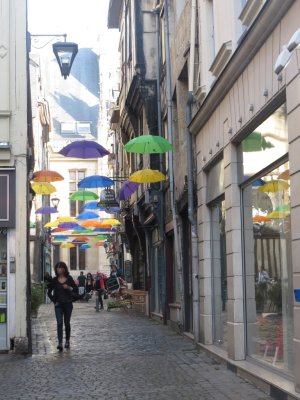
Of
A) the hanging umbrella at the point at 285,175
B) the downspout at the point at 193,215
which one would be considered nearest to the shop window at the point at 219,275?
the downspout at the point at 193,215

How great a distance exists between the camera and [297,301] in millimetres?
7508

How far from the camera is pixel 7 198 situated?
13109mm

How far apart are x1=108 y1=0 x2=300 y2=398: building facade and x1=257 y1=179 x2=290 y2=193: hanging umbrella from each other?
0.01 meters

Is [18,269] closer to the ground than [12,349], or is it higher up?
higher up

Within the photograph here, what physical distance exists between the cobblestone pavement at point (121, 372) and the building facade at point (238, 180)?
442mm

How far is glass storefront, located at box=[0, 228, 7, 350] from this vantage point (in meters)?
13.0

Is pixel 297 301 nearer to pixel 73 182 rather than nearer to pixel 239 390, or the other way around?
pixel 239 390

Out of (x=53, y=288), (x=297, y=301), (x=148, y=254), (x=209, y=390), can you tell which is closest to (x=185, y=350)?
(x=53, y=288)

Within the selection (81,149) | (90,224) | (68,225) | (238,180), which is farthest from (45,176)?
(68,225)

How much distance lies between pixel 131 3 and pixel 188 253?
10908 millimetres

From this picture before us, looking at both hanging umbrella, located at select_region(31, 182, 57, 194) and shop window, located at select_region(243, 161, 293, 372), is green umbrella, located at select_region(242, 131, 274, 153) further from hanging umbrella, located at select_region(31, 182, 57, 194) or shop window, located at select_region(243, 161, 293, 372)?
hanging umbrella, located at select_region(31, 182, 57, 194)

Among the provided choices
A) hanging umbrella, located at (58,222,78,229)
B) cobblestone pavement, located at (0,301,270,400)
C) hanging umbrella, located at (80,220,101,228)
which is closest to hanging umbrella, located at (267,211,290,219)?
cobblestone pavement, located at (0,301,270,400)

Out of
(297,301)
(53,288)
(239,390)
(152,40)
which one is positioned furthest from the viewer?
(152,40)

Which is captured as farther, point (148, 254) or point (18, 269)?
point (148, 254)
